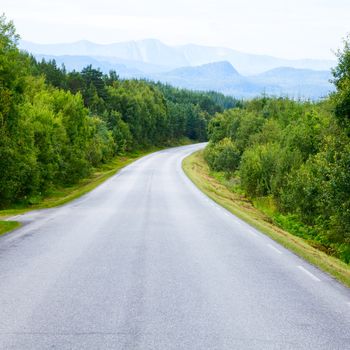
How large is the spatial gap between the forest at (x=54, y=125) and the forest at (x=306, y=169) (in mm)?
15038

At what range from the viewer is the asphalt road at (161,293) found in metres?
6.18

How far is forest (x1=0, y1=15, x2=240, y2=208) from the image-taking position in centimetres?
2488

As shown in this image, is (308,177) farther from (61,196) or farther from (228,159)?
(228,159)

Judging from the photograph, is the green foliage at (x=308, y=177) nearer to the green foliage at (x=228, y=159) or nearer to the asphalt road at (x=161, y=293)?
the green foliage at (x=228, y=159)

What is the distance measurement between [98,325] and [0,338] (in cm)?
127

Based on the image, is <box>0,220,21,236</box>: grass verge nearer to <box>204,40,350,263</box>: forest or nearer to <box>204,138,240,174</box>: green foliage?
<box>204,40,350,263</box>: forest

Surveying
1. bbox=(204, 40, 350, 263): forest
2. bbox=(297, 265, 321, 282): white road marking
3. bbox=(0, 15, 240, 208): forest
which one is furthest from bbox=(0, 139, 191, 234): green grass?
bbox=(204, 40, 350, 263): forest

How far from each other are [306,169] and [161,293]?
24.9 meters

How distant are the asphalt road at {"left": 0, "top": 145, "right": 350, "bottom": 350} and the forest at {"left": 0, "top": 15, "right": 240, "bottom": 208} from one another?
11.2m

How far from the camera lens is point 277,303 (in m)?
7.91

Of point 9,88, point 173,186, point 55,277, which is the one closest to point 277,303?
point 55,277

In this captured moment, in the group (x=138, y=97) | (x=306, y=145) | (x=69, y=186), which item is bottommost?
(x=69, y=186)

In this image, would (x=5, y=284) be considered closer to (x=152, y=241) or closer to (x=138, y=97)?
(x=152, y=241)

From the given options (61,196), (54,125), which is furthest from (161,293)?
(54,125)
